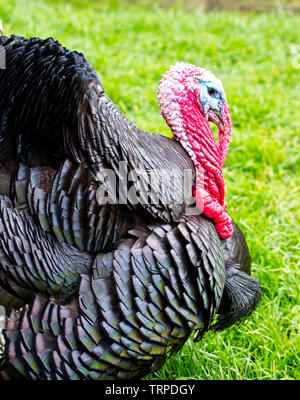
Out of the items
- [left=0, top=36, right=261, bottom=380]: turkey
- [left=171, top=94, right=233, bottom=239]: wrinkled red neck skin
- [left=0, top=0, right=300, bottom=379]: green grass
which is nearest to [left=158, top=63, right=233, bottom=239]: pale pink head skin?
[left=171, top=94, right=233, bottom=239]: wrinkled red neck skin

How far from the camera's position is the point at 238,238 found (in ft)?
7.07

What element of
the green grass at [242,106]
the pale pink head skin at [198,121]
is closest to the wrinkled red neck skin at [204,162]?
the pale pink head skin at [198,121]

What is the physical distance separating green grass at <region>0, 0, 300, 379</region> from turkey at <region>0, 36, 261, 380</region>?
24.4 inches

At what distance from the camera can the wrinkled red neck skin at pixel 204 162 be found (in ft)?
6.04

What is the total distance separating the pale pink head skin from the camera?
6.13 feet

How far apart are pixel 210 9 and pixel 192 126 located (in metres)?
6.70

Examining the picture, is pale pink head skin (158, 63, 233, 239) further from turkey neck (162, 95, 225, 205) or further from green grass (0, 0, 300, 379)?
green grass (0, 0, 300, 379)

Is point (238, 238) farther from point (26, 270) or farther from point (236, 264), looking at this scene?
point (26, 270)

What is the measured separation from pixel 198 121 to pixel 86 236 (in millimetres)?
577

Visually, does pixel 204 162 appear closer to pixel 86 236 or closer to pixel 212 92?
pixel 212 92

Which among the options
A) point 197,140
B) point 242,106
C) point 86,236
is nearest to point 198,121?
point 197,140

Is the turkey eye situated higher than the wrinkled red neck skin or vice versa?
the turkey eye

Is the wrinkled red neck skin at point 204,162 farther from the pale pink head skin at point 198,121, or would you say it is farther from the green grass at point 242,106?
the green grass at point 242,106
